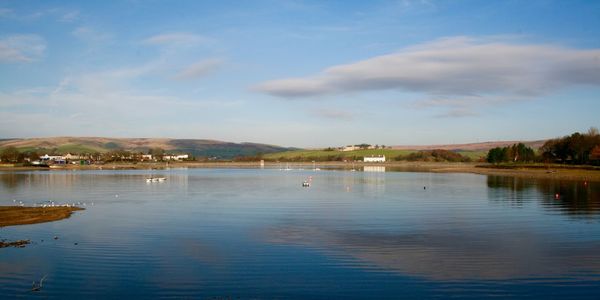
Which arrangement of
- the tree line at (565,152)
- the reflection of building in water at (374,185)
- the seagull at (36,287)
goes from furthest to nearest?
the tree line at (565,152)
the reflection of building in water at (374,185)
the seagull at (36,287)

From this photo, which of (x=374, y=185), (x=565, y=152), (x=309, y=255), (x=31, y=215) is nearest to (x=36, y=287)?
(x=309, y=255)

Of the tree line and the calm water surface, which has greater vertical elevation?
the tree line

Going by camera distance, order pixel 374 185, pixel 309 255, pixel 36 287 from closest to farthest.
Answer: pixel 36 287, pixel 309 255, pixel 374 185

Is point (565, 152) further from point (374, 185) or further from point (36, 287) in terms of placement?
point (36, 287)

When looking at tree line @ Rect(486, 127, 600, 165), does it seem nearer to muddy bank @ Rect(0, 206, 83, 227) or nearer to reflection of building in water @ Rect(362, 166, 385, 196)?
reflection of building in water @ Rect(362, 166, 385, 196)

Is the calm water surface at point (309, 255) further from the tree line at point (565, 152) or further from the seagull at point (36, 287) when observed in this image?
the tree line at point (565, 152)

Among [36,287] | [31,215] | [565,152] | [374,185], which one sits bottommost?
[36,287]

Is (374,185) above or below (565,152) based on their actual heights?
below

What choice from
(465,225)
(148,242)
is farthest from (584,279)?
(148,242)

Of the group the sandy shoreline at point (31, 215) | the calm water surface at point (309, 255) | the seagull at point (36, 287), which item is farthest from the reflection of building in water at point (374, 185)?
the seagull at point (36, 287)

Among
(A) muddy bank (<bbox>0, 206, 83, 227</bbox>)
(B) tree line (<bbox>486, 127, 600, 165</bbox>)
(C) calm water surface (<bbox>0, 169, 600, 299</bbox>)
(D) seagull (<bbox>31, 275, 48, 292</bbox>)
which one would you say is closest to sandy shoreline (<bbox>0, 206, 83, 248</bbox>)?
(A) muddy bank (<bbox>0, 206, 83, 227</bbox>)

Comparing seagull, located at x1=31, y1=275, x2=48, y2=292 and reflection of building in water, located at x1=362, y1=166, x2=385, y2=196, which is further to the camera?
reflection of building in water, located at x1=362, y1=166, x2=385, y2=196

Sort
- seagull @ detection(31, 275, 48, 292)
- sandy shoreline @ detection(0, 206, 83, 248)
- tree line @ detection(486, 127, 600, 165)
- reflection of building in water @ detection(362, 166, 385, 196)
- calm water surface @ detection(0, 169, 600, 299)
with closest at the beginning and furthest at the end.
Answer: seagull @ detection(31, 275, 48, 292), calm water surface @ detection(0, 169, 600, 299), sandy shoreline @ detection(0, 206, 83, 248), reflection of building in water @ detection(362, 166, 385, 196), tree line @ detection(486, 127, 600, 165)

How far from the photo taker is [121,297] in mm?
14859
